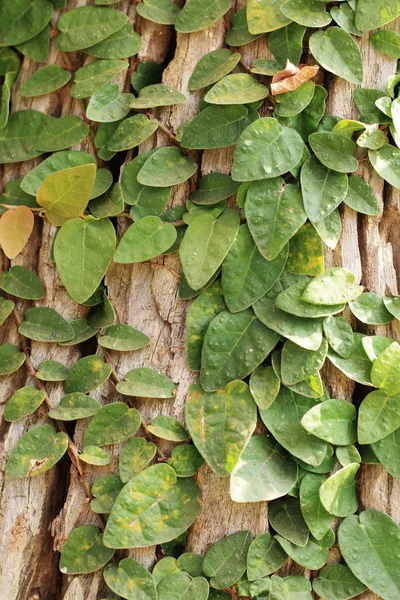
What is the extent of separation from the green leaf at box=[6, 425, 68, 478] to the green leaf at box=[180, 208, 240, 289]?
503 millimetres

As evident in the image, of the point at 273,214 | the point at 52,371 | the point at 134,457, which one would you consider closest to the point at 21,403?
the point at 52,371

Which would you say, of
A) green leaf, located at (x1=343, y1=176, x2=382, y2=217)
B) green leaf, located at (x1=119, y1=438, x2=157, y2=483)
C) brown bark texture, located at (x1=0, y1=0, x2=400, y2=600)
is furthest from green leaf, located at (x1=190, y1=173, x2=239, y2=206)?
green leaf, located at (x1=119, y1=438, x2=157, y2=483)

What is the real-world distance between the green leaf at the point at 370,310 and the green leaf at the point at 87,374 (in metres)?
0.61

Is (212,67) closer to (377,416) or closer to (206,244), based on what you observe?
(206,244)

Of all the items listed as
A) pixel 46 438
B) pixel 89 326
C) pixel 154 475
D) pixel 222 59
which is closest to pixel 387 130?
pixel 222 59

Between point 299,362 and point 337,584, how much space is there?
512 millimetres

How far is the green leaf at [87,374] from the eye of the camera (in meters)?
1.44

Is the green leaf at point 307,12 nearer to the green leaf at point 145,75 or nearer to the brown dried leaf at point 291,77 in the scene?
the brown dried leaf at point 291,77

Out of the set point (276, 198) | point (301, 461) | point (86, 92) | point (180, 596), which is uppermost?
point (86, 92)

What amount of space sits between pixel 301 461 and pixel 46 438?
2.00ft

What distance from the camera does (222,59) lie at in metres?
1.49

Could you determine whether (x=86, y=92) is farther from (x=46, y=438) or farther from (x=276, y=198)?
(x=46, y=438)

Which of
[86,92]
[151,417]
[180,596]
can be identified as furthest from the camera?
[86,92]

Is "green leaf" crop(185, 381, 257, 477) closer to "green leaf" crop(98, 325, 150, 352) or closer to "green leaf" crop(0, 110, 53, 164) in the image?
"green leaf" crop(98, 325, 150, 352)
